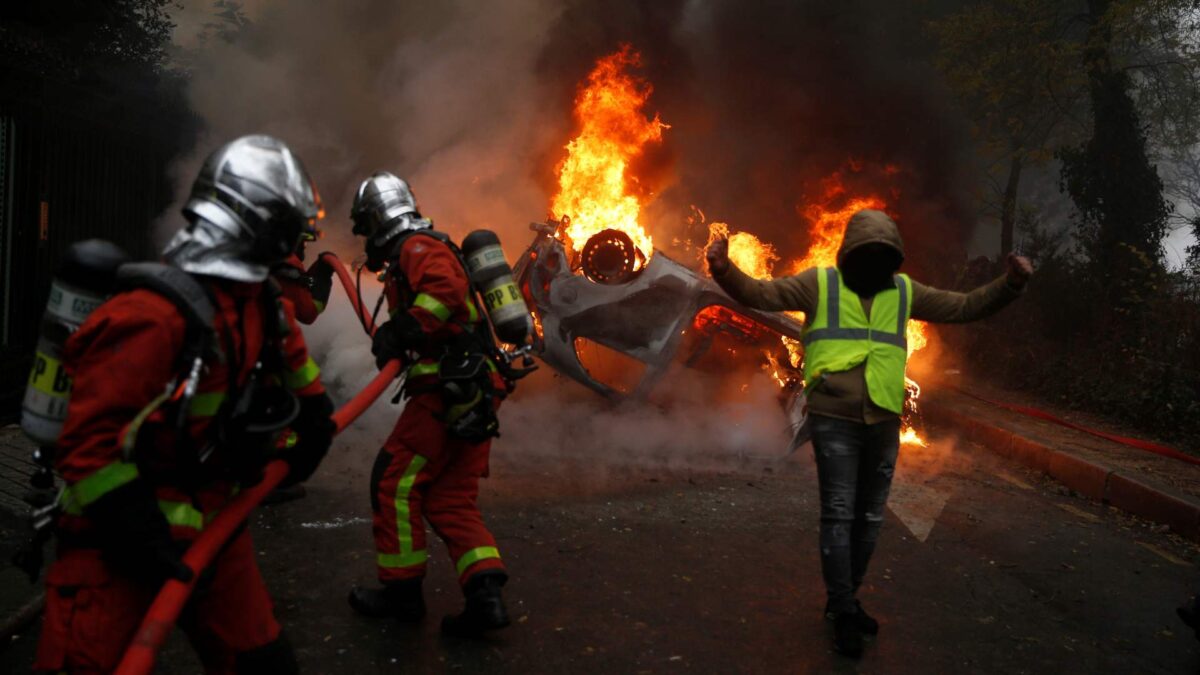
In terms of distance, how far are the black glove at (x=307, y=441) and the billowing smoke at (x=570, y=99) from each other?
958cm

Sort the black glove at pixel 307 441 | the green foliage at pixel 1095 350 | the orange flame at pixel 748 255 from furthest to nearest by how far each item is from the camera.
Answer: the orange flame at pixel 748 255 < the green foliage at pixel 1095 350 < the black glove at pixel 307 441

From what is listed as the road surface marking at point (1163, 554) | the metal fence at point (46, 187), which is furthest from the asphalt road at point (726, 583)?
the metal fence at point (46, 187)

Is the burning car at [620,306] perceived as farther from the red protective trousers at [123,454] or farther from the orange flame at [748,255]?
the red protective trousers at [123,454]

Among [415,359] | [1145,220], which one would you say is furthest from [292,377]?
[1145,220]

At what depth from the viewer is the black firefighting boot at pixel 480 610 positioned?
11.8ft

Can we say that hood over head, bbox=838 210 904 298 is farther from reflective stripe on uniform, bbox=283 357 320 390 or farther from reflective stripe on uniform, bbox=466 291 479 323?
reflective stripe on uniform, bbox=283 357 320 390

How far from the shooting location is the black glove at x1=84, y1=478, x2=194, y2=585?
1965 mm

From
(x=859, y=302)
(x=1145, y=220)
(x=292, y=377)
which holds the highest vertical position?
(x=1145, y=220)

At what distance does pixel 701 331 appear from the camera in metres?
7.70

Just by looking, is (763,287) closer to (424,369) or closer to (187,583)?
(424,369)

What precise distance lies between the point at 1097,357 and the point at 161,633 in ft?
38.7

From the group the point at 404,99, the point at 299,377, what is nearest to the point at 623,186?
the point at 404,99

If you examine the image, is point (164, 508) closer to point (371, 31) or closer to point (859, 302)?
Result: point (859, 302)

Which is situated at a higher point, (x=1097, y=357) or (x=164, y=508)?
(x=1097, y=357)
